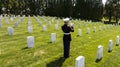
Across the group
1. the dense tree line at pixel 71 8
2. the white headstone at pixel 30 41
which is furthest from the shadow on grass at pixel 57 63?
the dense tree line at pixel 71 8

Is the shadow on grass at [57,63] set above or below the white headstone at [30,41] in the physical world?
below

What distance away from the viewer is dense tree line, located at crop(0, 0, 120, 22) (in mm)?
70250

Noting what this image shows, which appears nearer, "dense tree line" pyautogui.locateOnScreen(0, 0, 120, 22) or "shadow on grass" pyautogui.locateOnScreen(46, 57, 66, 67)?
"shadow on grass" pyautogui.locateOnScreen(46, 57, 66, 67)

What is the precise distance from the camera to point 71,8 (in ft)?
235

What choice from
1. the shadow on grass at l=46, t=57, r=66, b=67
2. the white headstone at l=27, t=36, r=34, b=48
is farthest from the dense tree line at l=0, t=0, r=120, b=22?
the shadow on grass at l=46, t=57, r=66, b=67

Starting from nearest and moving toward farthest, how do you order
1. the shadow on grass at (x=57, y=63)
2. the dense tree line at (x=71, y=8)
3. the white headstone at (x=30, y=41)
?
1. the shadow on grass at (x=57, y=63)
2. the white headstone at (x=30, y=41)
3. the dense tree line at (x=71, y=8)

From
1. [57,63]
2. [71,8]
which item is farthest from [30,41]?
[71,8]

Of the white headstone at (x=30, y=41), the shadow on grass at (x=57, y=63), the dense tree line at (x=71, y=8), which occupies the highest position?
the white headstone at (x=30, y=41)

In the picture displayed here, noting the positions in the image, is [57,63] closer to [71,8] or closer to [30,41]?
[30,41]

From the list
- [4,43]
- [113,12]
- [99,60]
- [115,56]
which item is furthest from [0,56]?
[113,12]

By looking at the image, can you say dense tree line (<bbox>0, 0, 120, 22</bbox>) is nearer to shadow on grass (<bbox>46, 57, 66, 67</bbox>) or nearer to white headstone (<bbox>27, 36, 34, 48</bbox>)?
white headstone (<bbox>27, 36, 34, 48</bbox>)

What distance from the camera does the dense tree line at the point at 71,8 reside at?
70.2 m

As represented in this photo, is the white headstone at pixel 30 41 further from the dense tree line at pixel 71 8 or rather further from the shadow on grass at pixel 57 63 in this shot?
the dense tree line at pixel 71 8

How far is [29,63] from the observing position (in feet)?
35.3
